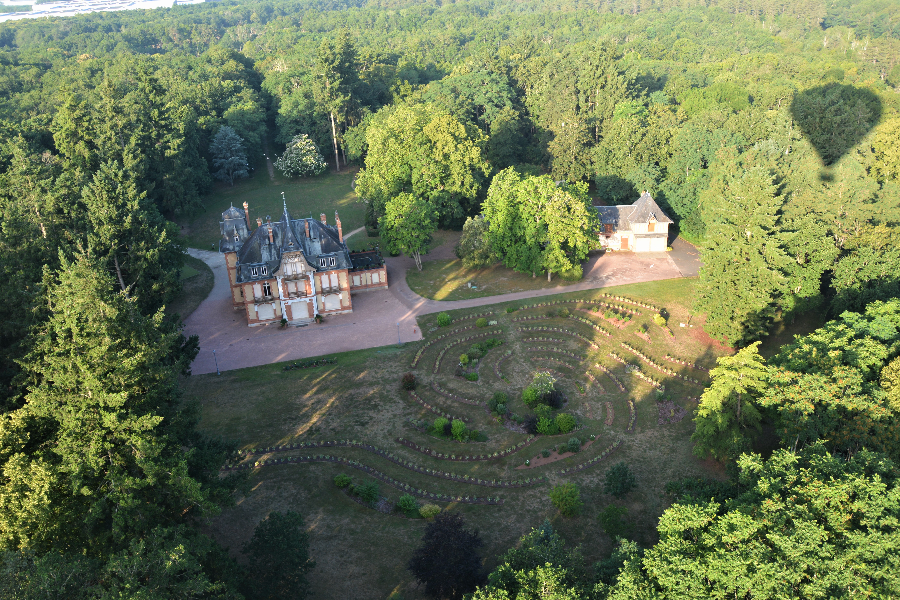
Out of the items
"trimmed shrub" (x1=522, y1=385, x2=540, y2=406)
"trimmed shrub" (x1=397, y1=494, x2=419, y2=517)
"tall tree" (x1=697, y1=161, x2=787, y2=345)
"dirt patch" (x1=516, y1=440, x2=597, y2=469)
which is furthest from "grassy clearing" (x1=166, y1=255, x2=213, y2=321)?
"tall tree" (x1=697, y1=161, x2=787, y2=345)

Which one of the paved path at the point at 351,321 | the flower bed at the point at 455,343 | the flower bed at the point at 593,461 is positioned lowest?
the flower bed at the point at 593,461

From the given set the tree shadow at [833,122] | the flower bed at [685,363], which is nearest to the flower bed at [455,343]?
the flower bed at [685,363]

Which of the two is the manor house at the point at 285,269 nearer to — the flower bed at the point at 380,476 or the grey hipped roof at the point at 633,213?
the flower bed at the point at 380,476

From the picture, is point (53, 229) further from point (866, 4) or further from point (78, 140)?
point (866, 4)

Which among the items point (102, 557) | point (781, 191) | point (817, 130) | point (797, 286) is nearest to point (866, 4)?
point (817, 130)

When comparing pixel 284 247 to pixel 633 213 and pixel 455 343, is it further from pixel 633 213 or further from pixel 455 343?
pixel 633 213
